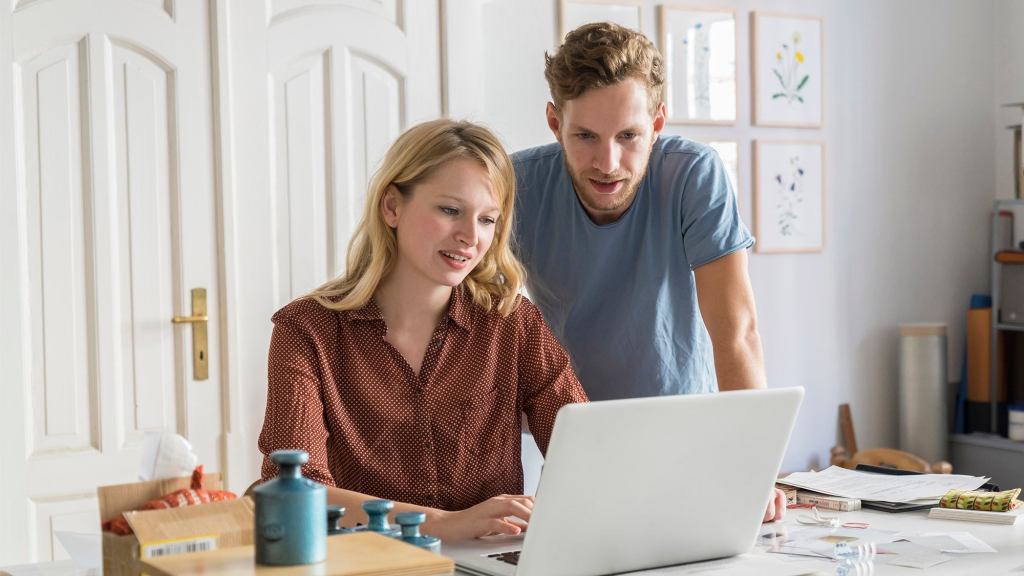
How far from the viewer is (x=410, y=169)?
78.0 inches

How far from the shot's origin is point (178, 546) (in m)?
1.15

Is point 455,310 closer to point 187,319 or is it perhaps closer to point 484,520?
point 484,520

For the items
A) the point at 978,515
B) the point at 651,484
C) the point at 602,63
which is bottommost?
the point at 978,515

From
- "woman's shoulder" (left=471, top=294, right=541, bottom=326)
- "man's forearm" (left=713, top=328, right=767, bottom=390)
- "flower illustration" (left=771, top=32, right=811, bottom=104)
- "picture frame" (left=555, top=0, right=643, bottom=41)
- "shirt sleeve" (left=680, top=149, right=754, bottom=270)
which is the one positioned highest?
"picture frame" (left=555, top=0, right=643, bottom=41)

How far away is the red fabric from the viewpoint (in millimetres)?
1195

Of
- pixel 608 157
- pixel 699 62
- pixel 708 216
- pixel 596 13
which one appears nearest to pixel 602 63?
pixel 608 157

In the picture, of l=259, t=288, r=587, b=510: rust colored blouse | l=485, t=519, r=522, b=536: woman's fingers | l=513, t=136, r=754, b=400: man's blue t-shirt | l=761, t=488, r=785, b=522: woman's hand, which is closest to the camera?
l=485, t=519, r=522, b=536: woman's fingers

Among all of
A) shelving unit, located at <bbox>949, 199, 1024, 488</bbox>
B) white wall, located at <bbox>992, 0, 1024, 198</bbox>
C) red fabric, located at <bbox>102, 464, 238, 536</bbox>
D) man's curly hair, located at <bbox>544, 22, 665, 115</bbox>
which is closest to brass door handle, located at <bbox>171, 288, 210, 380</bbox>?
man's curly hair, located at <bbox>544, 22, 665, 115</bbox>

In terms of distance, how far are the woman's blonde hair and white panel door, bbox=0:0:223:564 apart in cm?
121

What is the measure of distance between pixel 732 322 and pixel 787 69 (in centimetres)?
231

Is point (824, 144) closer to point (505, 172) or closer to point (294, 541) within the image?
point (505, 172)

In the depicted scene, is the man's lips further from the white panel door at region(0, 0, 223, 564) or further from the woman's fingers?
the white panel door at region(0, 0, 223, 564)

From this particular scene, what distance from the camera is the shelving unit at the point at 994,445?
14.0 ft

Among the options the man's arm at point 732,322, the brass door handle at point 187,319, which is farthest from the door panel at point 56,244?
the man's arm at point 732,322
